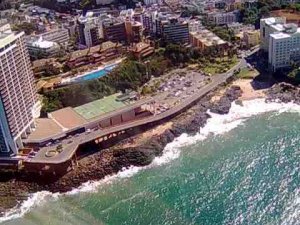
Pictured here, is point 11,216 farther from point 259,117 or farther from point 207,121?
point 259,117

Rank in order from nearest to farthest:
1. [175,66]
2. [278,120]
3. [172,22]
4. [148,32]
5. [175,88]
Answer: [278,120] → [175,88] → [175,66] → [172,22] → [148,32]

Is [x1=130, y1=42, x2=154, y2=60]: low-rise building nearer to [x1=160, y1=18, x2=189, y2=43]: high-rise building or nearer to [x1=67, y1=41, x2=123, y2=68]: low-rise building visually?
[x1=67, y1=41, x2=123, y2=68]: low-rise building

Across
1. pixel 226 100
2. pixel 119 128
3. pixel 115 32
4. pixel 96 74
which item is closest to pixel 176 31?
pixel 115 32

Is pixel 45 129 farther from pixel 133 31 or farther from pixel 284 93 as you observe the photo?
pixel 284 93

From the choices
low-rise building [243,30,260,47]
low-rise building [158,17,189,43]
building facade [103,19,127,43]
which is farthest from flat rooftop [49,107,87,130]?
low-rise building [243,30,260,47]

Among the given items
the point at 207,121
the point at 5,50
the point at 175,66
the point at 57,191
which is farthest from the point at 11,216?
the point at 175,66

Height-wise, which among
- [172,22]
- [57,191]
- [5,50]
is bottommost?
[57,191]

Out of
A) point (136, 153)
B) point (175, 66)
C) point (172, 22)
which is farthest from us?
point (172, 22)
